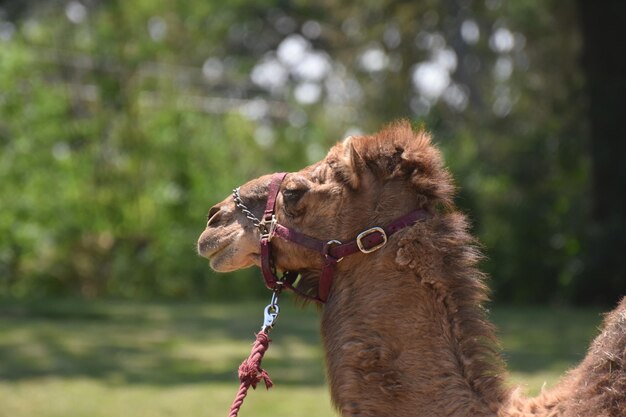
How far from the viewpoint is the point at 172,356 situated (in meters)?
12.0

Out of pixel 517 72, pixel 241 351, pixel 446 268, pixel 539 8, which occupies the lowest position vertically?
pixel 446 268

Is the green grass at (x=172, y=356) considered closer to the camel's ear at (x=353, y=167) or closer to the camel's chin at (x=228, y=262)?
the camel's chin at (x=228, y=262)

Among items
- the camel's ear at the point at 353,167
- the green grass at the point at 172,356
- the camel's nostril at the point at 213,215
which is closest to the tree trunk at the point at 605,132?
the green grass at the point at 172,356

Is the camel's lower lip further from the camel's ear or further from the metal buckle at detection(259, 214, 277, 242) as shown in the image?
the camel's ear

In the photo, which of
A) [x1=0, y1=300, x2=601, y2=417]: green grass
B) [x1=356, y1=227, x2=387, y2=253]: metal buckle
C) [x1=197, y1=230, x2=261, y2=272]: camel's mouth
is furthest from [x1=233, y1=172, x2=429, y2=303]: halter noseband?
[x1=0, y1=300, x2=601, y2=417]: green grass

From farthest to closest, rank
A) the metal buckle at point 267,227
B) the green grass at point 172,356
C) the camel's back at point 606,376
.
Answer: the green grass at point 172,356
the metal buckle at point 267,227
the camel's back at point 606,376

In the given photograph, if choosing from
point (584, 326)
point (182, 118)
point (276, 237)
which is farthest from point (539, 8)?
point (276, 237)

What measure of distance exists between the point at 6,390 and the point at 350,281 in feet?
20.7

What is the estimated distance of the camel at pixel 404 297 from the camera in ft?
12.3

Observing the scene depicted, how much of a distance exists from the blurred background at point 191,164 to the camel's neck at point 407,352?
28.2ft

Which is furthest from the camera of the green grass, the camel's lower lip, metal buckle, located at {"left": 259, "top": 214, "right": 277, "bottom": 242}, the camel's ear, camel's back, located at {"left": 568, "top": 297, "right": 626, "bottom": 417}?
the green grass

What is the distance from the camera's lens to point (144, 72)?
1981 cm

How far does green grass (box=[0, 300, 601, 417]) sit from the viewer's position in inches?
358

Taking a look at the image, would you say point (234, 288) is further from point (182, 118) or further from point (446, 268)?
point (446, 268)
